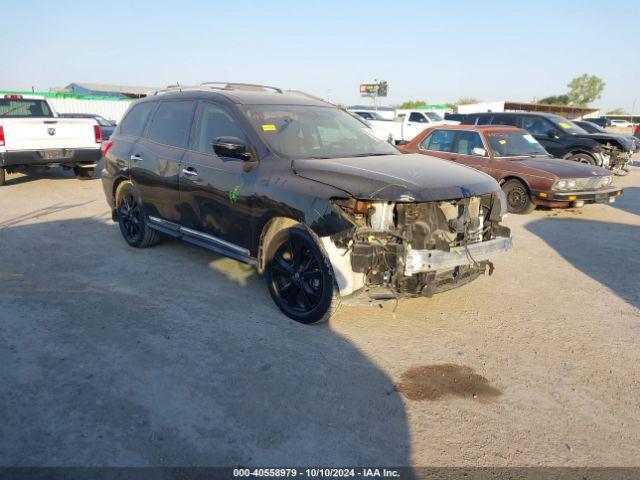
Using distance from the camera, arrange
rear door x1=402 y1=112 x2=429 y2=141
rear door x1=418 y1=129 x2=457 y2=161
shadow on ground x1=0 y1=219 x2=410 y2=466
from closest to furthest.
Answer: shadow on ground x1=0 y1=219 x2=410 y2=466, rear door x1=418 y1=129 x2=457 y2=161, rear door x1=402 y1=112 x2=429 y2=141

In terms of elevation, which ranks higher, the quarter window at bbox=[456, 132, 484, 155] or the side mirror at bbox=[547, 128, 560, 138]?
the side mirror at bbox=[547, 128, 560, 138]

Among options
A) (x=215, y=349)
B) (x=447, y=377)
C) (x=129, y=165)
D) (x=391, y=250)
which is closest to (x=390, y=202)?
(x=391, y=250)

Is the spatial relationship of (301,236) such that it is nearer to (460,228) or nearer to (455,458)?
(460,228)

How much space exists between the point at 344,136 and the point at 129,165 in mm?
2743

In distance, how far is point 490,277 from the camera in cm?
567

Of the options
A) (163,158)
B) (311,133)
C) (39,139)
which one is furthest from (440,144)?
(39,139)

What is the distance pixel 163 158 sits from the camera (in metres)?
5.49

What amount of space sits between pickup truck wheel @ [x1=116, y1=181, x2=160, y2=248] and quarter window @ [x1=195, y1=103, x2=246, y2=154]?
148 centimetres

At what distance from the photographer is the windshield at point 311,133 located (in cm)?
461

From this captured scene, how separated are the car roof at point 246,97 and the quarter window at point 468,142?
14.9ft

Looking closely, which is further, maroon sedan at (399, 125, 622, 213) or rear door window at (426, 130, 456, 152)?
rear door window at (426, 130, 456, 152)

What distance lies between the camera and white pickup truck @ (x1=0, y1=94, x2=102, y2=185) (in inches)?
401

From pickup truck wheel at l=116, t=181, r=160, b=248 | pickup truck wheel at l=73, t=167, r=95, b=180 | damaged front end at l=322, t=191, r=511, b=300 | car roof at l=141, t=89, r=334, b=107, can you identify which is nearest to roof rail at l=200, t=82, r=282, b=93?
car roof at l=141, t=89, r=334, b=107

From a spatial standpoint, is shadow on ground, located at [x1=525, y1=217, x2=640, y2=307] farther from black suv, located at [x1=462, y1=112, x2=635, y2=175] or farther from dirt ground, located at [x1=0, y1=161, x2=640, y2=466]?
black suv, located at [x1=462, y1=112, x2=635, y2=175]
